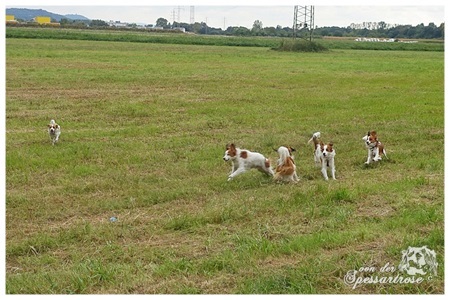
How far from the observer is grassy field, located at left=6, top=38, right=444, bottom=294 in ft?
19.4

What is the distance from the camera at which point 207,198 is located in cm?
887

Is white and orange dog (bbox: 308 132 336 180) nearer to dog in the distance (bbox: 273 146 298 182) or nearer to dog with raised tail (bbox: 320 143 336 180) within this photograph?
dog with raised tail (bbox: 320 143 336 180)

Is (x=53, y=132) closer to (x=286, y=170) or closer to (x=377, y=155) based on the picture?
(x=286, y=170)

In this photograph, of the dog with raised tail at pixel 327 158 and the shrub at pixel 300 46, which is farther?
the shrub at pixel 300 46

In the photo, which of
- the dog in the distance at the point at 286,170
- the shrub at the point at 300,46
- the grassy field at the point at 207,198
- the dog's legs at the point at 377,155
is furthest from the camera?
the shrub at the point at 300,46

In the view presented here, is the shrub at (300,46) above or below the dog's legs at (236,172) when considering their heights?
above

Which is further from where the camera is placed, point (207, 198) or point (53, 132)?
point (53, 132)

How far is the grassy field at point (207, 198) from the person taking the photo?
5.90m

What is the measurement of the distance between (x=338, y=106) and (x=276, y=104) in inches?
91.9

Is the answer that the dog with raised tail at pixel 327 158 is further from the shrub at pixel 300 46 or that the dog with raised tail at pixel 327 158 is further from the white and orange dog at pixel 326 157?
the shrub at pixel 300 46

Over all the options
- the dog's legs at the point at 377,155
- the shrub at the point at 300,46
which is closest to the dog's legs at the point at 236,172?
the dog's legs at the point at 377,155

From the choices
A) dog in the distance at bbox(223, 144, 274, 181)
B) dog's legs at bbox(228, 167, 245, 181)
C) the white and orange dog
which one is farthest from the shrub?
dog's legs at bbox(228, 167, 245, 181)

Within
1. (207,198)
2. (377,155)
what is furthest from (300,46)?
(207,198)

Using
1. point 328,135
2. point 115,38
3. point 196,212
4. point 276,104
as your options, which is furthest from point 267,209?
point 115,38
